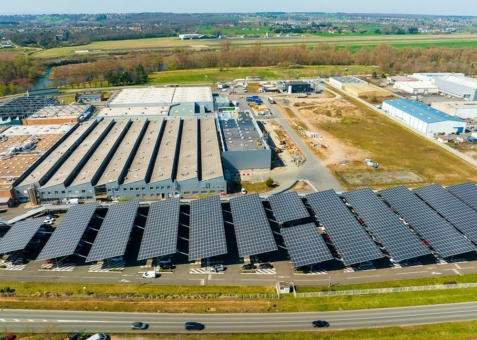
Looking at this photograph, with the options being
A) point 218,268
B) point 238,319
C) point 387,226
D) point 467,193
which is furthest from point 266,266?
point 467,193

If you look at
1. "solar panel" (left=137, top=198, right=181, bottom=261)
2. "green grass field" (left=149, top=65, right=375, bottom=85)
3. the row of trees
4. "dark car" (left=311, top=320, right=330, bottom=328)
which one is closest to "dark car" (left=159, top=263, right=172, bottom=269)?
"solar panel" (left=137, top=198, right=181, bottom=261)

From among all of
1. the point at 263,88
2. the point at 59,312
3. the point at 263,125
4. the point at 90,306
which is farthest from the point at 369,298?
the point at 263,88

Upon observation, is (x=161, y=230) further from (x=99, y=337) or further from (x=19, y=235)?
(x=19, y=235)

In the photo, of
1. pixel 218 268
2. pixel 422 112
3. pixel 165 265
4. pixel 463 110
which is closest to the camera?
pixel 218 268

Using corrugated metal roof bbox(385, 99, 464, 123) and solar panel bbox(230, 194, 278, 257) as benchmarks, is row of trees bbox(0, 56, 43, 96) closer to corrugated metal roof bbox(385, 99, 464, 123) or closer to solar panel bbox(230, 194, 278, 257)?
solar panel bbox(230, 194, 278, 257)

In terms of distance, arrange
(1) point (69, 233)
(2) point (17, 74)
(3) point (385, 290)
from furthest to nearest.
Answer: (2) point (17, 74)
(1) point (69, 233)
(3) point (385, 290)

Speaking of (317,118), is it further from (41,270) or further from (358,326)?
Answer: (41,270)
